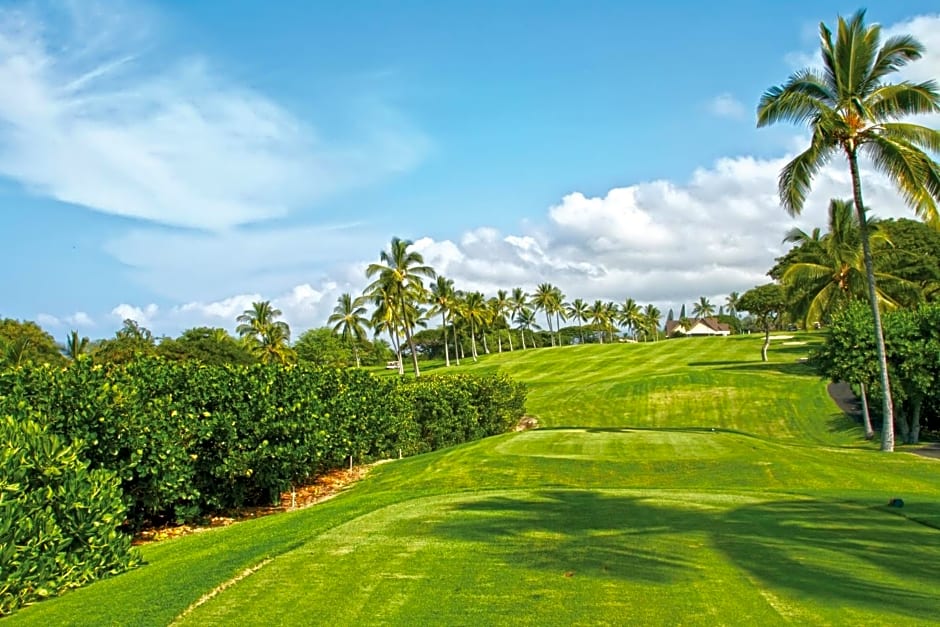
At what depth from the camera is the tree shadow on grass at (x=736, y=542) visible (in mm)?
6273

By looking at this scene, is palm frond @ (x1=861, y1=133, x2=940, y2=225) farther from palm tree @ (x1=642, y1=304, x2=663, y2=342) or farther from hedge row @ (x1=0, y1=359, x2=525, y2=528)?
palm tree @ (x1=642, y1=304, x2=663, y2=342)

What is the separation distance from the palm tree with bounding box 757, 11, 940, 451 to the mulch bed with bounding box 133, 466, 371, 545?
16320 millimetres

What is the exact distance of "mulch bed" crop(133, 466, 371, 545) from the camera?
13820 millimetres

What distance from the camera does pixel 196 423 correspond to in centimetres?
1359

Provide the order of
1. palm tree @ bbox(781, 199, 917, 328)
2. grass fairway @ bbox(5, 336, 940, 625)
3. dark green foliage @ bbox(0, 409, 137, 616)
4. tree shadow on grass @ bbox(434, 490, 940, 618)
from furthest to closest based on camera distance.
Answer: palm tree @ bbox(781, 199, 917, 328) → dark green foliage @ bbox(0, 409, 137, 616) → tree shadow on grass @ bbox(434, 490, 940, 618) → grass fairway @ bbox(5, 336, 940, 625)

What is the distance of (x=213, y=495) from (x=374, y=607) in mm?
10506

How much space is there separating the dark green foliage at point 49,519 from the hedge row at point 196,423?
1176 millimetres

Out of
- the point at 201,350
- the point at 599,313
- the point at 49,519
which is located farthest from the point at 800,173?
the point at 599,313

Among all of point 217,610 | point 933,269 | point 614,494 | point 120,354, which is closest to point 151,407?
point 217,610

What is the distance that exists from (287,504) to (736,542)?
1185 cm

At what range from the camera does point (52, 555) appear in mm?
7672

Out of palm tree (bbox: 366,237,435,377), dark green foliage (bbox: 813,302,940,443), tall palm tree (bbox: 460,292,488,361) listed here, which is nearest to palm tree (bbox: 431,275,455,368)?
tall palm tree (bbox: 460,292,488,361)

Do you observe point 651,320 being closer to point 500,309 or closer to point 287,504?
point 500,309

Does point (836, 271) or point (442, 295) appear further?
point (442, 295)
